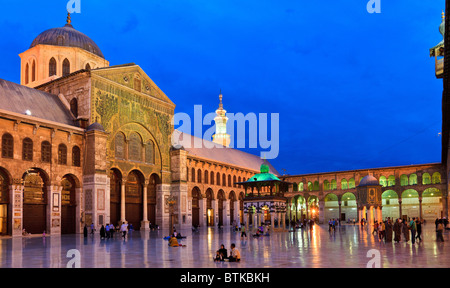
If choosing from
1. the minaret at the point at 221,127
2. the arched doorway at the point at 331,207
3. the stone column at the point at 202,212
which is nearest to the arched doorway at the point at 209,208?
the stone column at the point at 202,212

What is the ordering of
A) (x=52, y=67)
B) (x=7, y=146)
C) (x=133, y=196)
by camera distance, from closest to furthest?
1. (x=7, y=146)
2. (x=133, y=196)
3. (x=52, y=67)

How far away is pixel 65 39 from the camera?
42562mm

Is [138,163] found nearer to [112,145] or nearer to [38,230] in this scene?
[112,145]

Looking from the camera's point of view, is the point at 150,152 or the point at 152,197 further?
the point at 152,197

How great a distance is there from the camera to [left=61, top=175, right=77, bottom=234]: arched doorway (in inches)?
1287

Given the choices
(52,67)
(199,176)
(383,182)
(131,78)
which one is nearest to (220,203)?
(199,176)

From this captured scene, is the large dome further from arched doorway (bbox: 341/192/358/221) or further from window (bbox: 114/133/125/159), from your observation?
arched doorway (bbox: 341/192/358/221)

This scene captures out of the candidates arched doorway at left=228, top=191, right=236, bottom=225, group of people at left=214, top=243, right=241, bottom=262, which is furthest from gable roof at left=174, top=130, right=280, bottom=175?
group of people at left=214, top=243, right=241, bottom=262

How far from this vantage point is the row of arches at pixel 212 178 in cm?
5066

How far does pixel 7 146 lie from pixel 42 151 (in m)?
2.73

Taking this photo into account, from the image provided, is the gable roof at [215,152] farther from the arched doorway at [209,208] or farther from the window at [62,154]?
the window at [62,154]

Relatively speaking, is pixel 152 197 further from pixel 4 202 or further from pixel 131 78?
pixel 4 202

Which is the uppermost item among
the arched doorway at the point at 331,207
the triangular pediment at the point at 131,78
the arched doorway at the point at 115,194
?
the triangular pediment at the point at 131,78

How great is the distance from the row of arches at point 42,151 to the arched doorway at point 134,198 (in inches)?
257
